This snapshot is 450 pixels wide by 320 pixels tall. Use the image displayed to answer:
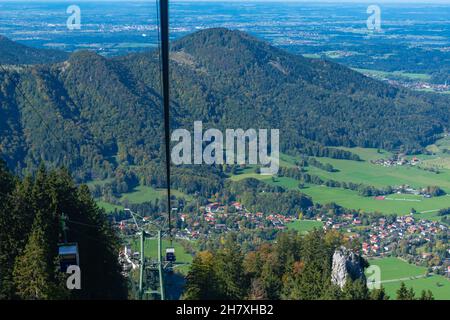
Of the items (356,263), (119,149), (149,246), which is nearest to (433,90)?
(119,149)

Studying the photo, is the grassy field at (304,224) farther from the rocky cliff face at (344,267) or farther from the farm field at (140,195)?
the rocky cliff face at (344,267)

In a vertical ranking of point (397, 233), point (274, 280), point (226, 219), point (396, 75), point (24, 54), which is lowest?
point (226, 219)

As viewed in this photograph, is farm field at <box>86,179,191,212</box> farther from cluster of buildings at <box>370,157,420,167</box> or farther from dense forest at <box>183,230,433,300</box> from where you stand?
dense forest at <box>183,230,433,300</box>

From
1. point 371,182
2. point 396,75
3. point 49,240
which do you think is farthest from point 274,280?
point 396,75

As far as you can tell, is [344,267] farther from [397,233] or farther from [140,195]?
[140,195]

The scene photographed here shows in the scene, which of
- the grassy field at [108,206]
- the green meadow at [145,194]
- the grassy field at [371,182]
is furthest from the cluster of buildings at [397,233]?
the grassy field at [108,206]
